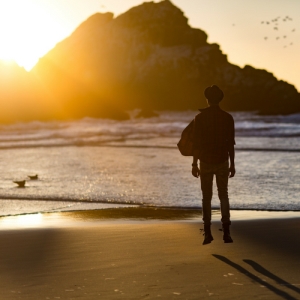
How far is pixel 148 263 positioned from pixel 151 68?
509 feet

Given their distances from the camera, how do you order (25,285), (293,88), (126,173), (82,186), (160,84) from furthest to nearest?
(160,84), (293,88), (126,173), (82,186), (25,285)

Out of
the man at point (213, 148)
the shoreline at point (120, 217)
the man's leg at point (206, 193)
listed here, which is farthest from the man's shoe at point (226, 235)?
the shoreline at point (120, 217)

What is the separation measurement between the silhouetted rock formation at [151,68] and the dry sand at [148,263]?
10784cm

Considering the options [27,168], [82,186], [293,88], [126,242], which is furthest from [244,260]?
[293,88]

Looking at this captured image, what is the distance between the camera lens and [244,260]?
5.56m

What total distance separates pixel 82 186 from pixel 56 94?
336ft

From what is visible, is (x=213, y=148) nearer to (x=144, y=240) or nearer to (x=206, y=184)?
(x=206, y=184)

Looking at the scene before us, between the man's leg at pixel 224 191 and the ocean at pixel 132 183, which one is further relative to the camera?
the ocean at pixel 132 183

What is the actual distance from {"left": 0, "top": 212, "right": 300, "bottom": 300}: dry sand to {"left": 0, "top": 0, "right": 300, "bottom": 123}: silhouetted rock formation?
107837 millimetres

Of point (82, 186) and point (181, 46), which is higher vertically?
point (181, 46)

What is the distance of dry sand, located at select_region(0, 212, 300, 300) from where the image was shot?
4578 millimetres

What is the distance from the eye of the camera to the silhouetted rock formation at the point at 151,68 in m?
138

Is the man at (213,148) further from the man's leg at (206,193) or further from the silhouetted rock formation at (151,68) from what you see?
the silhouetted rock formation at (151,68)

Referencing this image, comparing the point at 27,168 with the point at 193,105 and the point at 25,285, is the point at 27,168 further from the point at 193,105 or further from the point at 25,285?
the point at 193,105
